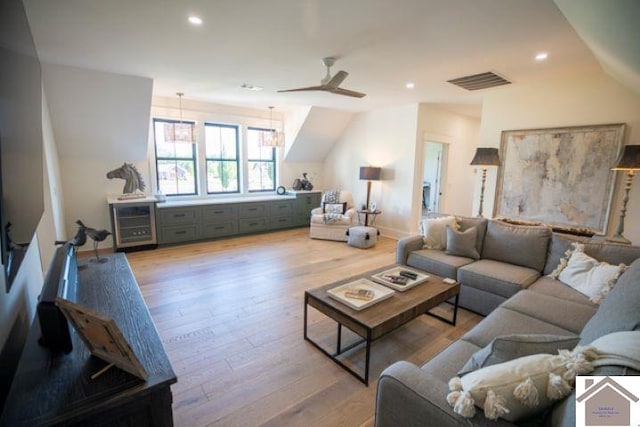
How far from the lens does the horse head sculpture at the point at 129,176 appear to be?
4.76 m

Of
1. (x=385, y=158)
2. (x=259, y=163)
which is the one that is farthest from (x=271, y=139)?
(x=385, y=158)

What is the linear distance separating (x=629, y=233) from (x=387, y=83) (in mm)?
3484

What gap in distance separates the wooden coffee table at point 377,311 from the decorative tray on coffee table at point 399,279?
0.04 metres

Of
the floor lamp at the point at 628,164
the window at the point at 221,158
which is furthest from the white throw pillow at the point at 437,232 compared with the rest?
the window at the point at 221,158

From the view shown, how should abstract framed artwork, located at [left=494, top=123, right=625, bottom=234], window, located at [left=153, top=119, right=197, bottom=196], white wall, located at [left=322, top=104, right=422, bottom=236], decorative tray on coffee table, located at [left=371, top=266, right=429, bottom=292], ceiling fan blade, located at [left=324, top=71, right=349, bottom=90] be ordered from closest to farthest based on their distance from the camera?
decorative tray on coffee table, located at [left=371, top=266, right=429, bottom=292], ceiling fan blade, located at [left=324, top=71, right=349, bottom=90], abstract framed artwork, located at [left=494, top=123, right=625, bottom=234], window, located at [left=153, top=119, right=197, bottom=196], white wall, located at [left=322, top=104, right=422, bottom=236]

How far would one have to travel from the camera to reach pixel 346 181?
7.07 meters

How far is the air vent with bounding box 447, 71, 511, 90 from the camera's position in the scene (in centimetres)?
371

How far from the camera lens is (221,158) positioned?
20.2ft

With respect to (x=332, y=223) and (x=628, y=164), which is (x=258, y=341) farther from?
(x=628, y=164)

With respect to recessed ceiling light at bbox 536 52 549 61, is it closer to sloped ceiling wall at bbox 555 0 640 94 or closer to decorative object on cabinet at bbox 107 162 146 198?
sloped ceiling wall at bbox 555 0 640 94

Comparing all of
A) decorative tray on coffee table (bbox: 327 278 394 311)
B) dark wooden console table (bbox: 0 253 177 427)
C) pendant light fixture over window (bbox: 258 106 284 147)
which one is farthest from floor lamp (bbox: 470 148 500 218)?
dark wooden console table (bbox: 0 253 177 427)

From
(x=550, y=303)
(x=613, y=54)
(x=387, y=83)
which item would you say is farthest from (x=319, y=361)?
(x=387, y=83)

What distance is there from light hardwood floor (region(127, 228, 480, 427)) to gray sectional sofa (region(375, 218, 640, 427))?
1.67 feet

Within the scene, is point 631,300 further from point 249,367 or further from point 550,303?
point 249,367
